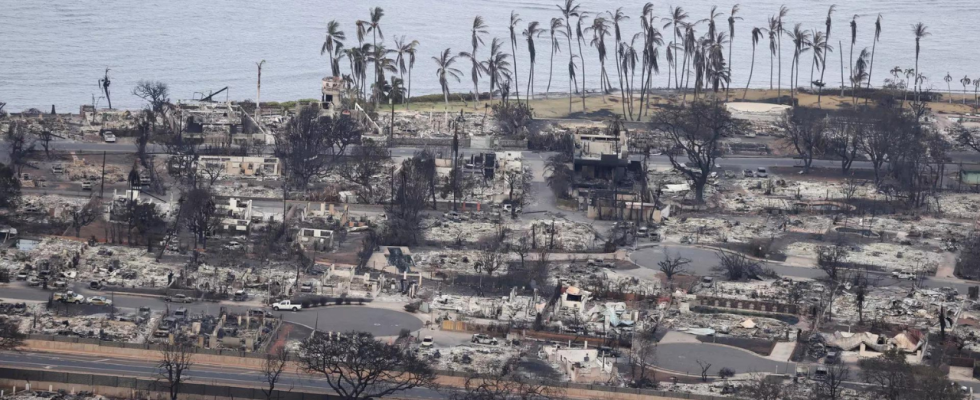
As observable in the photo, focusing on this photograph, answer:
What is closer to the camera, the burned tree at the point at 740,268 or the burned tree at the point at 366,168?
the burned tree at the point at 740,268

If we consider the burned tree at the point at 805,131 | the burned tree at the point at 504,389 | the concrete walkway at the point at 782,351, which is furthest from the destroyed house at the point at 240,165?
the burned tree at the point at 504,389

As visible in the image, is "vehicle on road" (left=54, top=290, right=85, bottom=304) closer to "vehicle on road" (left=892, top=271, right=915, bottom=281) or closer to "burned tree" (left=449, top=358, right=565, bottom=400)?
"burned tree" (left=449, top=358, right=565, bottom=400)

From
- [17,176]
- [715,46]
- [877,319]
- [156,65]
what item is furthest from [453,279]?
[156,65]

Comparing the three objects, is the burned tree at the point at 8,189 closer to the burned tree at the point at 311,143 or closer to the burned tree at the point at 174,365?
the burned tree at the point at 311,143

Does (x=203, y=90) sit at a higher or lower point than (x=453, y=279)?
higher

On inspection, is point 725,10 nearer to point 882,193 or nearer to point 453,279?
point 882,193

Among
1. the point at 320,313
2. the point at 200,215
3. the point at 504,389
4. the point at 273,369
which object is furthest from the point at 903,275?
the point at 273,369
